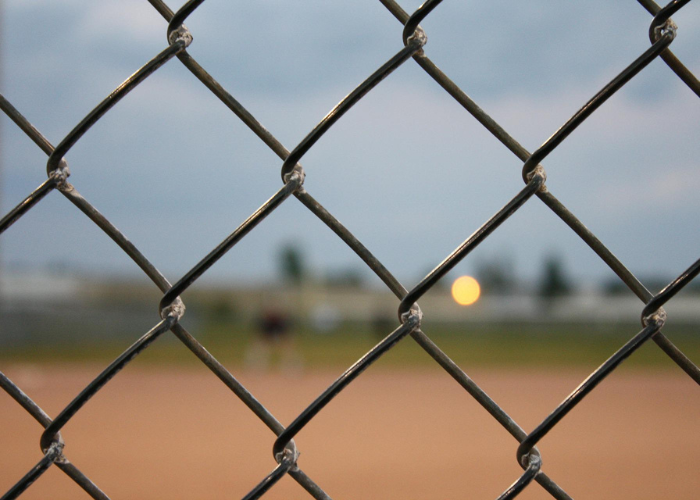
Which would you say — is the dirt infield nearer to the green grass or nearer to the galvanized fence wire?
the galvanized fence wire

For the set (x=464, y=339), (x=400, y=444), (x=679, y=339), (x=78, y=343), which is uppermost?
(x=78, y=343)

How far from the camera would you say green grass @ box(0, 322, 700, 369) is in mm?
15203

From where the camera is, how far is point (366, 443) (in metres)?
6.28

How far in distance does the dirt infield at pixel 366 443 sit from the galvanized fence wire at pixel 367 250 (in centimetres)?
416

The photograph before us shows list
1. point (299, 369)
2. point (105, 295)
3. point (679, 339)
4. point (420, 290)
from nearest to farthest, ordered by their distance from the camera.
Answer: point (420, 290) → point (299, 369) → point (679, 339) → point (105, 295)

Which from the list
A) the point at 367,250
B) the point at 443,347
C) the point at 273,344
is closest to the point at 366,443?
the point at 367,250

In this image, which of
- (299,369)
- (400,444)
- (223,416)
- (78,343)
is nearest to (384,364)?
(299,369)

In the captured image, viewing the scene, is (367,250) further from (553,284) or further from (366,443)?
(553,284)

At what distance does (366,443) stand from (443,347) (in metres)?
14.4

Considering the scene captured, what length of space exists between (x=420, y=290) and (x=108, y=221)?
348mm

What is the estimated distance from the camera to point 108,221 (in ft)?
2.12

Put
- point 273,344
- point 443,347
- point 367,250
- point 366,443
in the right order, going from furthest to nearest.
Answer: point 443,347, point 273,344, point 366,443, point 367,250

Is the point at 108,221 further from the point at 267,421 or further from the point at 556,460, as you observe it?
the point at 556,460

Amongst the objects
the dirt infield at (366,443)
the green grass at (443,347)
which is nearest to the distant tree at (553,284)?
the green grass at (443,347)
